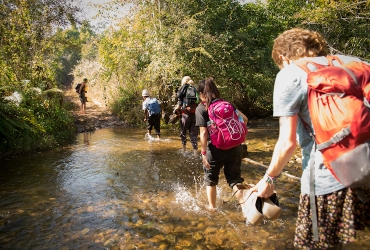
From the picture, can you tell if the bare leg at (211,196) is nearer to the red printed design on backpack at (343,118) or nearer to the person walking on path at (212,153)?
the person walking on path at (212,153)

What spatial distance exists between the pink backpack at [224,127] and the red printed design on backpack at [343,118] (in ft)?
6.36

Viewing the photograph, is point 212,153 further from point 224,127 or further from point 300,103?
point 300,103

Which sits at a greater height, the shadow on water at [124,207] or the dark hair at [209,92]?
the dark hair at [209,92]

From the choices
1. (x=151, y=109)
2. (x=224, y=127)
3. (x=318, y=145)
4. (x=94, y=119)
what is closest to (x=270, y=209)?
(x=318, y=145)

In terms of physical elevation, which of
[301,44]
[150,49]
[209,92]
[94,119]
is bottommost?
[94,119]

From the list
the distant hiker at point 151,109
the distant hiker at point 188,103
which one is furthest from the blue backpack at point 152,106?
the distant hiker at point 188,103

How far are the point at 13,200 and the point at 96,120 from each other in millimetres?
9685

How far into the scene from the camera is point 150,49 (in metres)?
11.9

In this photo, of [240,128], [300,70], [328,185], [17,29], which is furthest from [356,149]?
[17,29]

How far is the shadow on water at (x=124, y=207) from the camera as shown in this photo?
3.56m

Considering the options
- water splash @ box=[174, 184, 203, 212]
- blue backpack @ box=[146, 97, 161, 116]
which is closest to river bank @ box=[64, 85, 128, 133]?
blue backpack @ box=[146, 97, 161, 116]

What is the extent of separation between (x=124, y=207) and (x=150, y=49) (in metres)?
8.79

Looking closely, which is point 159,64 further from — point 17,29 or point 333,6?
point 333,6

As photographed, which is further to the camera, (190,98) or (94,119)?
(94,119)
